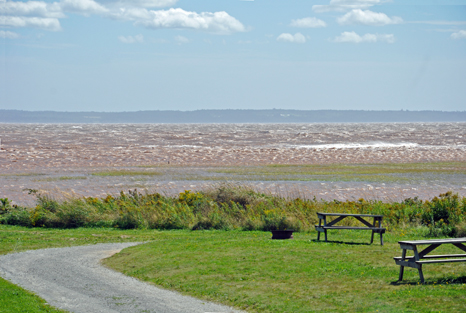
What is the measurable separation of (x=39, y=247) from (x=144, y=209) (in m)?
6.59

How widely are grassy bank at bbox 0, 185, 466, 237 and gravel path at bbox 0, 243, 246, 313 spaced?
6395 millimetres

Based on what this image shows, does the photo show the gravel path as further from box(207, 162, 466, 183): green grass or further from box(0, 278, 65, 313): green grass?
box(207, 162, 466, 183): green grass

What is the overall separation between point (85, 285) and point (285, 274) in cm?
412

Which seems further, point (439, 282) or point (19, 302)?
point (439, 282)

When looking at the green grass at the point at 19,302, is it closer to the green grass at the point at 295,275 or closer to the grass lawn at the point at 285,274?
the grass lawn at the point at 285,274

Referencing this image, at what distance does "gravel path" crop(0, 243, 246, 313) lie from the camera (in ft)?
33.3

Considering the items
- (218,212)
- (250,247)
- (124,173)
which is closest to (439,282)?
(250,247)

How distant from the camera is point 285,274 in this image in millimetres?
12125

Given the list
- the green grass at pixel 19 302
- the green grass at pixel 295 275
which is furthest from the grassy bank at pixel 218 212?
the green grass at pixel 19 302

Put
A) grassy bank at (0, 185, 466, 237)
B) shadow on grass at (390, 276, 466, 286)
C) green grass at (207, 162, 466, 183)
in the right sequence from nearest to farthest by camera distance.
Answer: shadow on grass at (390, 276, 466, 286) → grassy bank at (0, 185, 466, 237) → green grass at (207, 162, 466, 183)

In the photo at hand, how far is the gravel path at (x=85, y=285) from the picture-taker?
33.3 ft


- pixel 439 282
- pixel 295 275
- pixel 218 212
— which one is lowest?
pixel 218 212

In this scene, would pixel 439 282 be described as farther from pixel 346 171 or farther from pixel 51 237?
pixel 346 171

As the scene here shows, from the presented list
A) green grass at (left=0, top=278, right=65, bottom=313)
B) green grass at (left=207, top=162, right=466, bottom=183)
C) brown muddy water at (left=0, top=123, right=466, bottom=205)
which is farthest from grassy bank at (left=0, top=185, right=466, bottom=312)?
green grass at (left=207, top=162, right=466, bottom=183)
